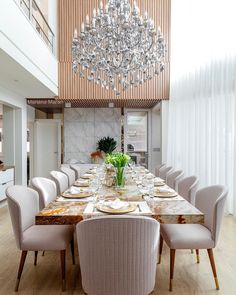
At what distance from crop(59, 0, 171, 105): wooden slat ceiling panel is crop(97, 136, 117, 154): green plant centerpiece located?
1.78 metres

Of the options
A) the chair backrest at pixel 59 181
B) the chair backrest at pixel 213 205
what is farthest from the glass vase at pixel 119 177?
the chair backrest at pixel 59 181

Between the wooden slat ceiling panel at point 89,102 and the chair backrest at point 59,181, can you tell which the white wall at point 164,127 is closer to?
the wooden slat ceiling panel at point 89,102

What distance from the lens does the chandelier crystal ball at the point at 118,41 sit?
339 centimetres

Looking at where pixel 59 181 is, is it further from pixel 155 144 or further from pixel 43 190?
pixel 155 144

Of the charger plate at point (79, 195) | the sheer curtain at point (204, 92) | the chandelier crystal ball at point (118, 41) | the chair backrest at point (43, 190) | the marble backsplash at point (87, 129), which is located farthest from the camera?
the marble backsplash at point (87, 129)

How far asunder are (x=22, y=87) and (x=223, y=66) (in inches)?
171

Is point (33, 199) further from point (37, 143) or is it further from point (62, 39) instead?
point (37, 143)

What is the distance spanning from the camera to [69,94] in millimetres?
6984

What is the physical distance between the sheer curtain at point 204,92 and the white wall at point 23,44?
3203mm

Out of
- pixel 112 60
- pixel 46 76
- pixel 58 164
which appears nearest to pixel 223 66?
pixel 112 60

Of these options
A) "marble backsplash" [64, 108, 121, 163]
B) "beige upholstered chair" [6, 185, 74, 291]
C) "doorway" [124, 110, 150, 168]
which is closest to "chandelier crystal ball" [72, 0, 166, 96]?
"beige upholstered chair" [6, 185, 74, 291]

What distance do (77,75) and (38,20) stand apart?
161 centimetres

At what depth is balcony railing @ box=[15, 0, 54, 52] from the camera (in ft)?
16.1

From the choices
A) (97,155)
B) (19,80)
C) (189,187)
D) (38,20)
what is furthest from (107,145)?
(189,187)
